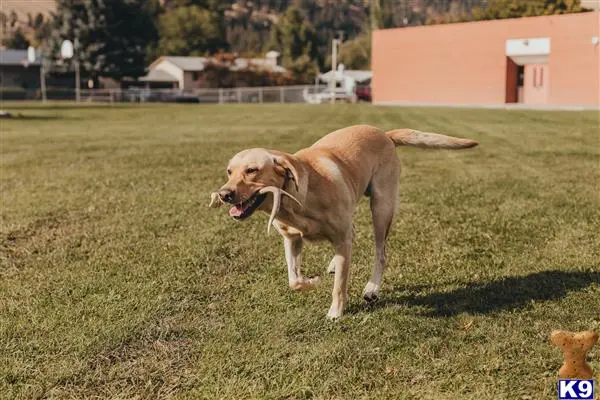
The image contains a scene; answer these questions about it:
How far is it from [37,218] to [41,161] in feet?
22.3

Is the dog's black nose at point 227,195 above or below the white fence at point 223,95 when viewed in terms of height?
below

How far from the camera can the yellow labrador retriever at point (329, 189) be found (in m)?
4.21

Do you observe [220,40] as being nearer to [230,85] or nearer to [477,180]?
[230,85]

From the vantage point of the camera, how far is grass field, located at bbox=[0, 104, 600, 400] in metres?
3.75

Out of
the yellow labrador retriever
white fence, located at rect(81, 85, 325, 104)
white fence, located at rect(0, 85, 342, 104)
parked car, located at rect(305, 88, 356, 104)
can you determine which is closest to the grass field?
the yellow labrador retriever

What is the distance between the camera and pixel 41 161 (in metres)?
14.5

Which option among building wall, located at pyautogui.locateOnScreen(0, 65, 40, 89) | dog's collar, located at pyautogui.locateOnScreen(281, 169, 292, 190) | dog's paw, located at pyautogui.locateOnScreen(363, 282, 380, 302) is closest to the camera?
dog's collar, located at pyautogui.locateOnScreen(281, 169, 292, 190)

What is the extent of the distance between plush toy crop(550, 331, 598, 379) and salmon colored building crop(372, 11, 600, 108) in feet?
165

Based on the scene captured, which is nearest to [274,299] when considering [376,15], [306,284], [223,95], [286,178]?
[306,284]

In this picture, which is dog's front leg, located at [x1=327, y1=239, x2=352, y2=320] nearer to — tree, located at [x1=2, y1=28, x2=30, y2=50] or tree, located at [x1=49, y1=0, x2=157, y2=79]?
tree, located at [x1=49, y1=0, x2=157, y2=79]

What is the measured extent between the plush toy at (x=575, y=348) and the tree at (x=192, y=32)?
375 ft

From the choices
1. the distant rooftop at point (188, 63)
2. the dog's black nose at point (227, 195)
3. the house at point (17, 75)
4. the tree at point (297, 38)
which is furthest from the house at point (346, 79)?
the dog's black nose at point (227, 195)

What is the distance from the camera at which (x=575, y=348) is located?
2824 millimetres

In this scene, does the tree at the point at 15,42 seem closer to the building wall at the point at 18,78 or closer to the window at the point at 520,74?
the building wall at the point at 18,78
